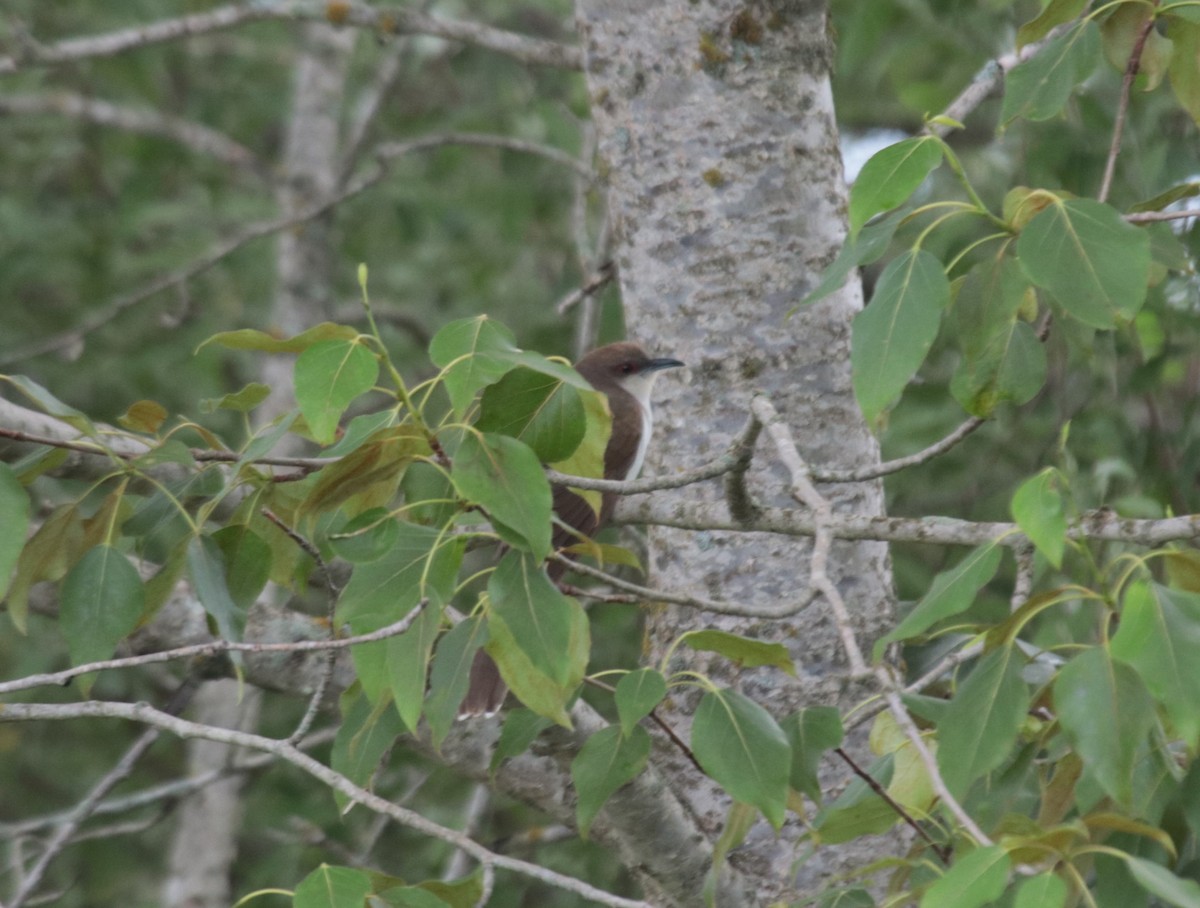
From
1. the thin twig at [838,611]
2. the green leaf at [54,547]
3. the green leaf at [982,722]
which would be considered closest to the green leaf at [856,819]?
the thin twig at [838,611]

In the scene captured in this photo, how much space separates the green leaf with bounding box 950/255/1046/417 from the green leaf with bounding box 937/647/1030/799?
53cm

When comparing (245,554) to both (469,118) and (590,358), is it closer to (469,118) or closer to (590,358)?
(590,358)

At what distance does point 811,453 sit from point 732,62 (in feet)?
2.92

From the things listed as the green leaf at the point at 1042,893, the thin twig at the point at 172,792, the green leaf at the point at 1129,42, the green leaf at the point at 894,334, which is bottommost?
the thin twig at the point at 172,792

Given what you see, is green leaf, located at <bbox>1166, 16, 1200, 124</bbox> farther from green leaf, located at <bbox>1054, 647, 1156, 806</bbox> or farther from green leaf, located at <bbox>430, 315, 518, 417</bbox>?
green leaf, located at <bbox>430, 315, 518, 417</bbox>

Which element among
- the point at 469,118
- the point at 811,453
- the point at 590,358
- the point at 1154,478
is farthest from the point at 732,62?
the point at 469,118

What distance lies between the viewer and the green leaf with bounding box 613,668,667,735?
1964mm

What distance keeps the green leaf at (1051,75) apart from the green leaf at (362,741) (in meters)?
1.34

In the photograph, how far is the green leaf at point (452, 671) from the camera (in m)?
2.07

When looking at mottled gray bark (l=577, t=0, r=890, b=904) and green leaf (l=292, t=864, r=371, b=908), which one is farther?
mottled gray bark (l=577, t=0, r=890, b=904)

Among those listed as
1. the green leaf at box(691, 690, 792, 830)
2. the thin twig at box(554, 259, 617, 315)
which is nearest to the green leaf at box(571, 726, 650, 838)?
the green leaf at box(691, 690, 792, 830)

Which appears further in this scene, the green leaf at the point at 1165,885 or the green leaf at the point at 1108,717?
the green leaf at the point at 1108,717

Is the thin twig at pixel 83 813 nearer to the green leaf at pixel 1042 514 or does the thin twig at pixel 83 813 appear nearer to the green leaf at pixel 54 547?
the green leaf at pixel 54 547

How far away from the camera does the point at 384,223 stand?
909cm
